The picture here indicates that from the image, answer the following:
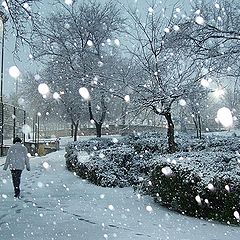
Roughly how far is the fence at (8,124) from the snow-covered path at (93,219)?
414 inches

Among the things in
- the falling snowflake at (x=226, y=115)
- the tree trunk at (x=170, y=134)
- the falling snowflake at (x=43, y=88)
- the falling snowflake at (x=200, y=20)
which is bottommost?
the tree trunk at (x=170, y=134)

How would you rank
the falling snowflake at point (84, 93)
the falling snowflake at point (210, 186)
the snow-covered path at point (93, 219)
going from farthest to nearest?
the falling snowflake at point (84, 93) < the falling snowflake at point (210, 186) < the snow-covered path at point (93, 219)

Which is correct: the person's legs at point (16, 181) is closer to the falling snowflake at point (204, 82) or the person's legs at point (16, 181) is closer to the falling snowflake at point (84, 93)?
the falling snowflake at point (204, 82)

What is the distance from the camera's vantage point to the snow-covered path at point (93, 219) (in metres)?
6.11

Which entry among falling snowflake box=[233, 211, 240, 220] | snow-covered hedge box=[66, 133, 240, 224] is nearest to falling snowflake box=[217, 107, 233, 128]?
snow-covered hedge box=[66, 133, 240, 224]

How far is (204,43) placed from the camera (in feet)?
32.9

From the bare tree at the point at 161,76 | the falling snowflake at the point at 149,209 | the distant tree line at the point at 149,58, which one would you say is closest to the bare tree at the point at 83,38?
the distant tree line at the point at 149,58

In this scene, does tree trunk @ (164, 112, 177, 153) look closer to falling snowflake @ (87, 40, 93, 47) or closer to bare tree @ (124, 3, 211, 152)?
bare tree @ (124, 3, 211, 152)

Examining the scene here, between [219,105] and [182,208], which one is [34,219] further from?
[219,105]

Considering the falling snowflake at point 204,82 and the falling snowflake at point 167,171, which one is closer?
the falling snowflake at point 167,171

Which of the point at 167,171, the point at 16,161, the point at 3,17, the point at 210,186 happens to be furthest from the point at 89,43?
the point at 210,186

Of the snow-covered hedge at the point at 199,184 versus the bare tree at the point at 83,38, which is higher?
the bare tree at the point at 83,38

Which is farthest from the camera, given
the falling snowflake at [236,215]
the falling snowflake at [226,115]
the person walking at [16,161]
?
the falling snowflake at [226,115]

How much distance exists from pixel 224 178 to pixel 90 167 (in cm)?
678
